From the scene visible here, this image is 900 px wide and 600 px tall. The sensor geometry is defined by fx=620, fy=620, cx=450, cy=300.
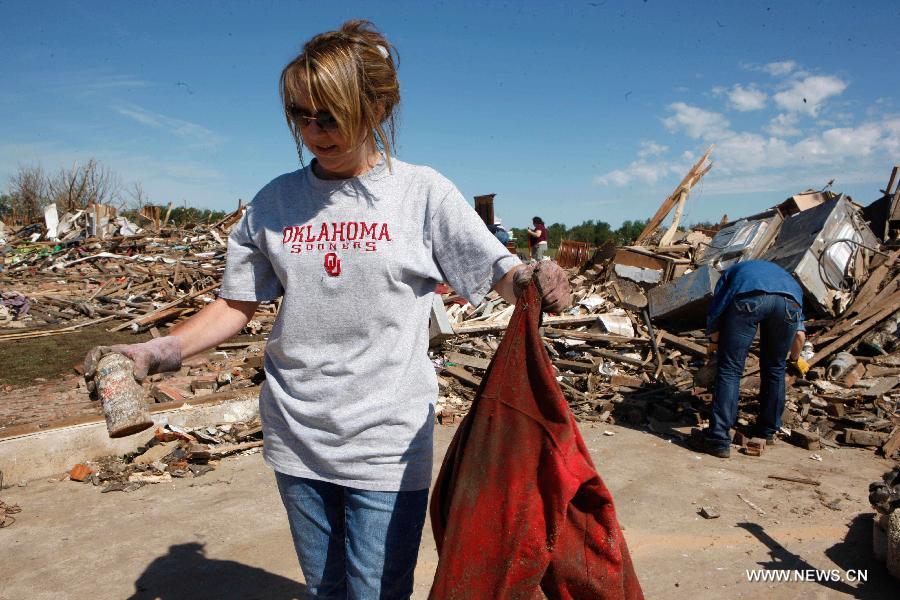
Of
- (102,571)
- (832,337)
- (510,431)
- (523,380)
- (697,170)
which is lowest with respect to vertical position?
(102,571)

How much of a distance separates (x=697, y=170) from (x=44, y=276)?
17.5 m

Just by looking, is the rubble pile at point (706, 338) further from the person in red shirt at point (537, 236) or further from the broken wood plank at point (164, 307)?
the broken wood plank at point (164, 307)

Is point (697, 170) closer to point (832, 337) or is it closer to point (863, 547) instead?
point (832, 337)

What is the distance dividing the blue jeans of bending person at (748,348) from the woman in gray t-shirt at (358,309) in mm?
4662

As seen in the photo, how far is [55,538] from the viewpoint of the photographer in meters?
3.97

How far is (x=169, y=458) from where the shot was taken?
5281 millimetres

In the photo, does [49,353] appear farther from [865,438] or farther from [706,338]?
Result: [865,438]

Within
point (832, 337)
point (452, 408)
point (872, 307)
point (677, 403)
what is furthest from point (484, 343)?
point (872, 307)

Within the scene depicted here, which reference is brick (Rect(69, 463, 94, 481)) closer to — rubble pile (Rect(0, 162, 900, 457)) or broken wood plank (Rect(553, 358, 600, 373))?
rubble pile (Rect(0, 162, 900, 457))

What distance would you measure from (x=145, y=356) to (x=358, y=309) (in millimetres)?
671

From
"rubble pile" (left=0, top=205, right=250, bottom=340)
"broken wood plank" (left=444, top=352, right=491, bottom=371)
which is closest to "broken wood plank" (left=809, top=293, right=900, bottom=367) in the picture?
"broken wood plank" (left=444, top=352, right=491, bottom=371)

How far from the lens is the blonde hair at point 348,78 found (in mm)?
1667

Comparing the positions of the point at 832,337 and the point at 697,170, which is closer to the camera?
the point at 832,337

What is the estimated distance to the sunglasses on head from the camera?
1.71 meters
